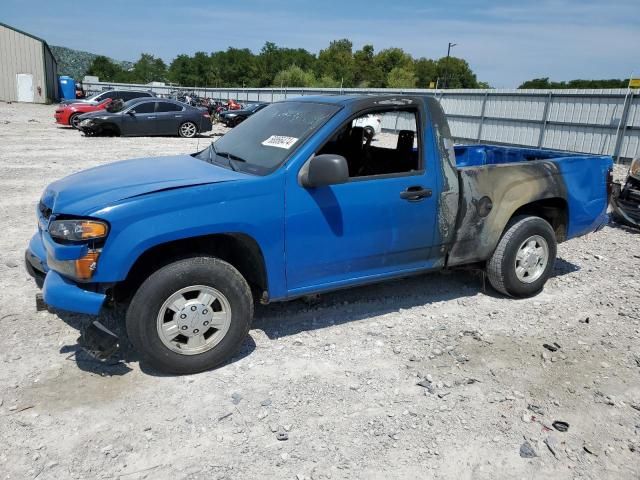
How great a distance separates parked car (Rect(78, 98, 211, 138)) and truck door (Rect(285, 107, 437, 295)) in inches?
615

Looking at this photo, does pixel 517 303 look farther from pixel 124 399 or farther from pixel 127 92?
pixel 127 92

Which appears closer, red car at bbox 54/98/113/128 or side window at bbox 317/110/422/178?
side window at bbox 317/110/422/178

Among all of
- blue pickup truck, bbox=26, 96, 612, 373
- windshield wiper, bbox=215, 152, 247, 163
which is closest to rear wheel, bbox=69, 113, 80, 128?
blue pickup truck, bbox=26, 96, 612, 373

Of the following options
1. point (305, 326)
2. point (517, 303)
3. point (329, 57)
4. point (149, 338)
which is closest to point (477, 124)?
point (517, 303)

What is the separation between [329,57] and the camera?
106 metres

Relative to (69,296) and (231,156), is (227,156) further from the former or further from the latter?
(69,296)

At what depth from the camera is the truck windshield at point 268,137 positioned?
3.79 m

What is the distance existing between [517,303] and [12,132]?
64.4 feet

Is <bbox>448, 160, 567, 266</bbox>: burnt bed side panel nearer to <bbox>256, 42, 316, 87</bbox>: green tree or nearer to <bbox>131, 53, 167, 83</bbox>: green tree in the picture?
<bbox>256, 42, 316, 87</bbox>: green tree

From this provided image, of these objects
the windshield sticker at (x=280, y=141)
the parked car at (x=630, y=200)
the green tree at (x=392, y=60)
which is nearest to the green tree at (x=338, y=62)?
the green tree at (x=392, y=60)

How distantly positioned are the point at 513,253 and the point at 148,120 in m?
16.5

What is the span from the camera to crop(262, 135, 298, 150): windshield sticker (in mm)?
3819

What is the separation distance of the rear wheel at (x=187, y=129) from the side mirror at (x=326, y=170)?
56.2 ft

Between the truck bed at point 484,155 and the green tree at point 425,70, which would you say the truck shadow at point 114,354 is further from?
the green tree at point 425,70
